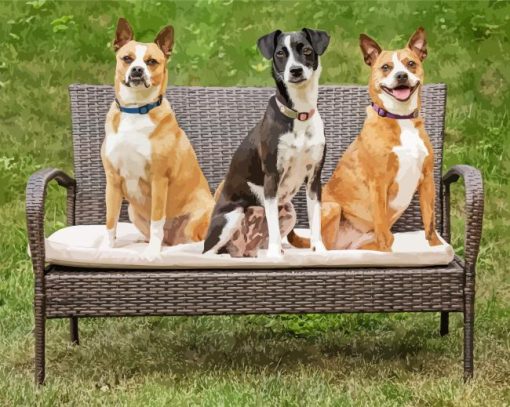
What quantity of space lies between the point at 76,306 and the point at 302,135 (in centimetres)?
98

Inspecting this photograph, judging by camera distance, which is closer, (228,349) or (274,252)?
(274,252)

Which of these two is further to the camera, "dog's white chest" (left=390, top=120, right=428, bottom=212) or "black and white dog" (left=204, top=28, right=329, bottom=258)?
"dog's white chest" (left=390, top=120, right=428, bottom=212)

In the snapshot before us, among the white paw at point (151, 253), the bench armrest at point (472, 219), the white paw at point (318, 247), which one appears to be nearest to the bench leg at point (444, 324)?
the bench armrest at point (472, 219)

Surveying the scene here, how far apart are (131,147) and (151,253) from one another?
0.38m

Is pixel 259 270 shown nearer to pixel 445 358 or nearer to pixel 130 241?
pixel 130 241

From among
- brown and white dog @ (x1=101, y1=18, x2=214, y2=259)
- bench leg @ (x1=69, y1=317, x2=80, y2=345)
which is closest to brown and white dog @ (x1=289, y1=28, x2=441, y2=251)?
brown and white dog @ (x1=101, y1=18, x2=214, y2=259)

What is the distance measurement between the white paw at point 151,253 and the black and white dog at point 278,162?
0.17 m

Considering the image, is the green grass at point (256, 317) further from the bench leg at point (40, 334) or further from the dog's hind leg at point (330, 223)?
the dog's hind leg at point (330, 223)

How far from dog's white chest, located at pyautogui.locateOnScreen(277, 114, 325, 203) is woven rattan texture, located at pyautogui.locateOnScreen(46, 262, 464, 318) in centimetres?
33

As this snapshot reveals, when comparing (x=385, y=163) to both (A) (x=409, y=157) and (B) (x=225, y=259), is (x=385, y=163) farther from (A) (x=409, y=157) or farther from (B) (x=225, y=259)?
(B) (x=225, y=259)

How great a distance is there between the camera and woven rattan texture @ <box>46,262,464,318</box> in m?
3.27

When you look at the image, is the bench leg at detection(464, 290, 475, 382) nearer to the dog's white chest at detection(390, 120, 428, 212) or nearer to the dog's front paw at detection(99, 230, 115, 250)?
the dog's white chest at detection(390, 120, 428, 212)

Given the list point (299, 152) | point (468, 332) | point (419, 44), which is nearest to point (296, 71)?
point (299, 152)

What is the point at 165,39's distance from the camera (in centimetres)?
334
